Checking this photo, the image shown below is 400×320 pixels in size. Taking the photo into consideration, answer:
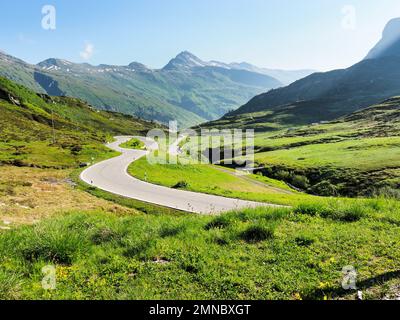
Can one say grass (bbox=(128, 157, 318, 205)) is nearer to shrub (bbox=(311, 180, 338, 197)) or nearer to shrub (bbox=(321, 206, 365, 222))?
shrub (bbox=(311, 180, 338, 197))

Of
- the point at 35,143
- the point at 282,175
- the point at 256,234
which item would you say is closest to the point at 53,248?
the point at 256,234

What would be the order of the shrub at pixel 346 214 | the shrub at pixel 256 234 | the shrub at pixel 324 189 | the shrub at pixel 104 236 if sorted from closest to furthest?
1. the shrub at pixel 256 234
2. the shrub at pixel 104 236
3. the shrub at pixel 346 214
4. the shrub at pixel 324 189

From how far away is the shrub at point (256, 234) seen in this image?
11.2m

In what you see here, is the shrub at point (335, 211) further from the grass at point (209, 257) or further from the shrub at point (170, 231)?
the shrub at point (170, 231)

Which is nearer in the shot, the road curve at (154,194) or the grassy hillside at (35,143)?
the road curve at (154,194)

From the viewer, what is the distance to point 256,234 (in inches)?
453

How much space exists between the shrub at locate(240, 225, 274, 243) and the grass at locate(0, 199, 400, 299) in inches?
1.4

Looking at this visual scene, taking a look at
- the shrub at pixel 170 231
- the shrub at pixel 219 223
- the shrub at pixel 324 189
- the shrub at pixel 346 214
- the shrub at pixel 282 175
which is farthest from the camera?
the shrub at pixel 282 175

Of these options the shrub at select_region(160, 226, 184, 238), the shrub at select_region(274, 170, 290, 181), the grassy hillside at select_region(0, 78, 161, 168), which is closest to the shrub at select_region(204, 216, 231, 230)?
the shrub at select_region(160, 226, 184, 238)

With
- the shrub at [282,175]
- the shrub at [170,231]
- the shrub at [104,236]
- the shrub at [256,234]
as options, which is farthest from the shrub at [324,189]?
the shrub at [104,236]

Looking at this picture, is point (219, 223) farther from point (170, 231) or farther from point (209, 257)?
point (209, 257)

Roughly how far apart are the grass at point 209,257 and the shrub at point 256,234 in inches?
1.4

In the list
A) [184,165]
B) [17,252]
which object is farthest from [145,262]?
[184,165]
